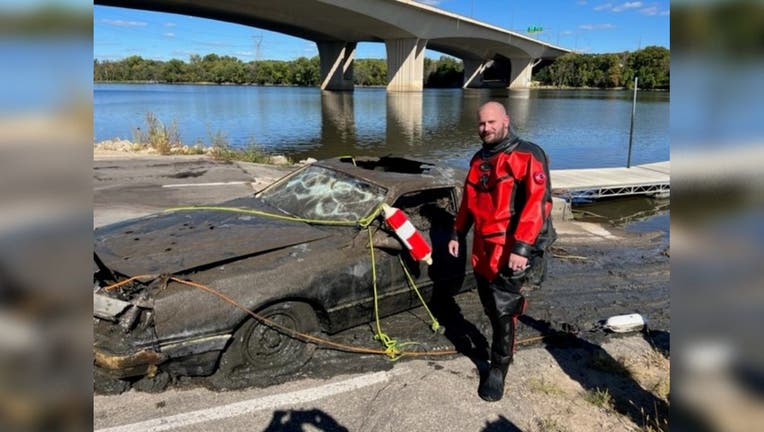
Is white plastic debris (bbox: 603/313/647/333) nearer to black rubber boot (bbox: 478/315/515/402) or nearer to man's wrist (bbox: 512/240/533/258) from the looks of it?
black rubber boot (bbox: 478/315/515/402)

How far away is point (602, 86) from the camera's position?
9231 centimetres

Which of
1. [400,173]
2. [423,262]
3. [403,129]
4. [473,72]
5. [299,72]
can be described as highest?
[299,72]

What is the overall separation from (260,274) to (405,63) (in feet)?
204

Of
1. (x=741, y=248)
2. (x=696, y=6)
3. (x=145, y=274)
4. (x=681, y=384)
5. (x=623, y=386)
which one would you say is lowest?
(x=623, y=386)

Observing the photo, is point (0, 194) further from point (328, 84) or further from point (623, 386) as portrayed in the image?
point (328, 84)

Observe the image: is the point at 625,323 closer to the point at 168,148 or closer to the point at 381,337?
the point at 381,337

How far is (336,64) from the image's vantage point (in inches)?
2933

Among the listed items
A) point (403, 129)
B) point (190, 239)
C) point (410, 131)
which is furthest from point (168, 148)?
point (403, 129)

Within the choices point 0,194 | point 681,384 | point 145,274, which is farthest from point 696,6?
point 145,274

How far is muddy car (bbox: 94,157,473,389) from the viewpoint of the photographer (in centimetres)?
337

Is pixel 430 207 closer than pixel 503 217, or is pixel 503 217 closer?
pixel 503 217

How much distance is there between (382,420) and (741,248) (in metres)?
2.93

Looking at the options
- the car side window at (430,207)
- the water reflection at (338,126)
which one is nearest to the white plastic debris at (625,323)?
the car side window at (430,207)

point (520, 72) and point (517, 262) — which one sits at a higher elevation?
point (520, 72)
